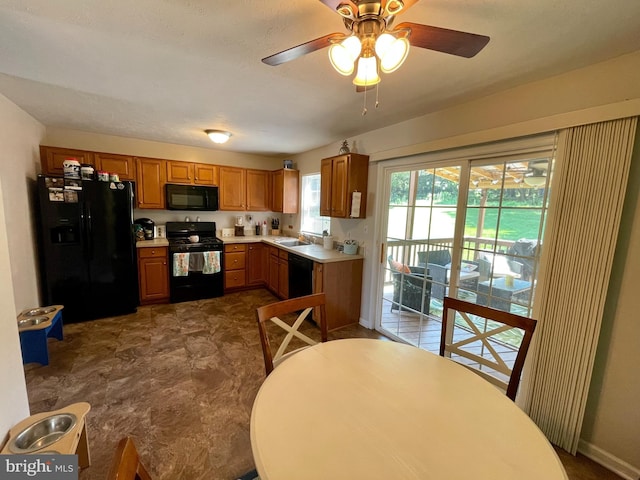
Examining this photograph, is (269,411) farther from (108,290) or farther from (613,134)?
(108,290)

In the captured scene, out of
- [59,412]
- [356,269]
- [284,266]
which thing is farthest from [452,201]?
[59,412]

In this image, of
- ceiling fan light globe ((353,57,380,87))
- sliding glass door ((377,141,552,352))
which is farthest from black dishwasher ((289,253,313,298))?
ceiling fan light globe ((353,57,380,87))

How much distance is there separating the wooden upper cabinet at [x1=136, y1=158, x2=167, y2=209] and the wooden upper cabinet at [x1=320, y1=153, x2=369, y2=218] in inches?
102

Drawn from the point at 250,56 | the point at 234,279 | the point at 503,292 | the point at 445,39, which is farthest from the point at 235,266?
the point at 445,39

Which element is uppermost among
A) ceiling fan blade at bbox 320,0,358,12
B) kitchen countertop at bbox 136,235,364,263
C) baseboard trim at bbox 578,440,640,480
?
ceiling fan blade at bbox 320,0,358,12

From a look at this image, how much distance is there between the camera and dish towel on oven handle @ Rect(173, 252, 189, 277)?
381cm

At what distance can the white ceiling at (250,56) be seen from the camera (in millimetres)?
1210

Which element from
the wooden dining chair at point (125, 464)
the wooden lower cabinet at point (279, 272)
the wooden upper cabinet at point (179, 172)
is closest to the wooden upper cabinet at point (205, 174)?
the wooden upper cabinet at point (179, 172)

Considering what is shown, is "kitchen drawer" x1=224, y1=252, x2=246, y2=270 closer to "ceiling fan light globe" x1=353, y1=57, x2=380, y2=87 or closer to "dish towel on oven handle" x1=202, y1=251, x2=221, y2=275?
"dish towel on oven handle" x1=202, y1=251, x2=221, y2=275

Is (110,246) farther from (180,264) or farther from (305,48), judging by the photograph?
(305,48)

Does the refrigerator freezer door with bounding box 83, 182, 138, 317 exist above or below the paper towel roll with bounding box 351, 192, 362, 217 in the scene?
below

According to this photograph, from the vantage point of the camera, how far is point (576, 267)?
1.61 metres

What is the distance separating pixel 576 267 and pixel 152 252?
14.7 feet

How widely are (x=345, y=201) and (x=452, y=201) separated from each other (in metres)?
1.15
